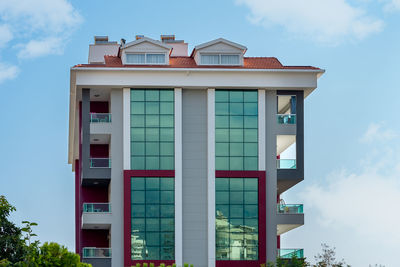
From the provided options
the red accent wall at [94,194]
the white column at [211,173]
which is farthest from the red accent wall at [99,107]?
the white column at [211,173]

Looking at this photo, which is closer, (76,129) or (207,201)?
(207,201)

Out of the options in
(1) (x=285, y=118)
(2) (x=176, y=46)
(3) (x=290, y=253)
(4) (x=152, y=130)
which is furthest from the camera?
(2) (x=176, y=46)

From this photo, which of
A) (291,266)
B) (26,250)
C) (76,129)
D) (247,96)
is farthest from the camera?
(76,129)

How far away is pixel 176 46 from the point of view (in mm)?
66938

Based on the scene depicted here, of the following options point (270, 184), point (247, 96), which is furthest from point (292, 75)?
point (270, 184)

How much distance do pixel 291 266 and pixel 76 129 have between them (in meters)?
19.8

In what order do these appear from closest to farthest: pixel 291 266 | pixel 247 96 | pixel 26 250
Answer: pixel 26 250 < pixel 291 266 < pixel 247 96

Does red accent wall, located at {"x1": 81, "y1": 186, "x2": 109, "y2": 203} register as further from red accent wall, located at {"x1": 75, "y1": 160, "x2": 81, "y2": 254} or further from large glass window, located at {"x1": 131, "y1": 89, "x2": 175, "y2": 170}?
large glass window, located at {"x1": 131, "y1": 89, "x2": 175, "y2": 170}

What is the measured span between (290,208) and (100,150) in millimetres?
12719

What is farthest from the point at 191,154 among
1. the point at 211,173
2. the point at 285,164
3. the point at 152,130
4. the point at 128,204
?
the point at 285,164

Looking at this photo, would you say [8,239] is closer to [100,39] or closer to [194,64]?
[194,64]

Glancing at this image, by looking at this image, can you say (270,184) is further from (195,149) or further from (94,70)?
(94,70)

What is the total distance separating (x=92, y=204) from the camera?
193 ft

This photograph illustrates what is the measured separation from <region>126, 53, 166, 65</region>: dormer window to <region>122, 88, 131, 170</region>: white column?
193 centimetres
